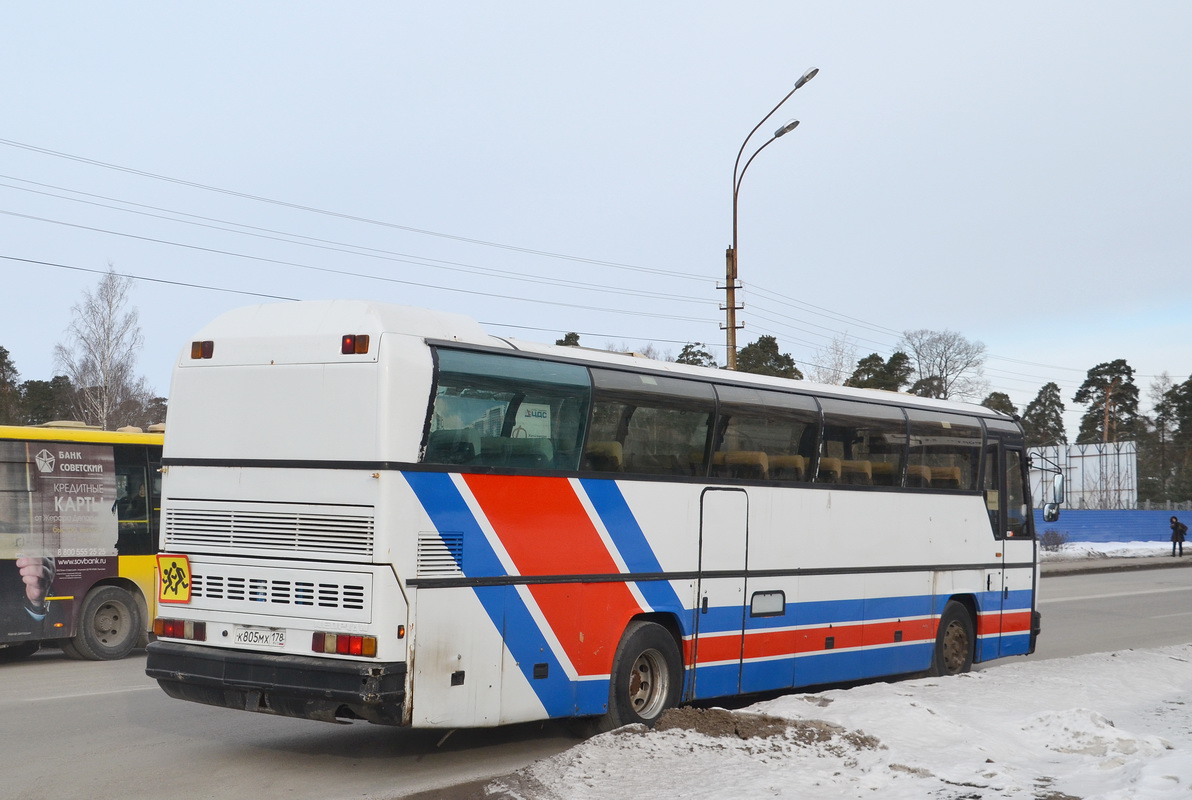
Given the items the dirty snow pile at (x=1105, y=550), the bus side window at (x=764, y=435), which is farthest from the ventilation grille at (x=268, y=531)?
the dirty snow pile at (x=1105, y=550)

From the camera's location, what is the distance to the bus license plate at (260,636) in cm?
823

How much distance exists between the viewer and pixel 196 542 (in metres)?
8.77

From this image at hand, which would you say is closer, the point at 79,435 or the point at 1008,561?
the point at 79,435

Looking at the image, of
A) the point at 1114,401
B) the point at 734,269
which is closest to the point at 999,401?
the point at 1114,401

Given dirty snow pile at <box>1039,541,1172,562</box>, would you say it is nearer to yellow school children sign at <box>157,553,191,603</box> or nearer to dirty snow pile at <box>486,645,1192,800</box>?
dirty snow pile at <box>486,645,1192,800</box>

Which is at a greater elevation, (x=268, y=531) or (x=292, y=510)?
(x=292, y=510)

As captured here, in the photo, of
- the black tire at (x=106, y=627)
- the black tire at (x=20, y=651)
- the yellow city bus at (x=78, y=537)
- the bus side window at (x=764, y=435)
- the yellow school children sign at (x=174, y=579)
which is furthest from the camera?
the black tire at (x=20, y=651)

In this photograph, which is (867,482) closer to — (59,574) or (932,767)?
(932,767)

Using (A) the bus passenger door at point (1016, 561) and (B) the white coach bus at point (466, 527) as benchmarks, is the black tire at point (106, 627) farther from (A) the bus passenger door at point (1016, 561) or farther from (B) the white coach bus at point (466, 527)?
(A) the bus passenger door at point (1016, 561)

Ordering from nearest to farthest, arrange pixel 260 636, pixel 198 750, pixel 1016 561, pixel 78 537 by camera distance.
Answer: pixel 260 636
pixel 198 750
pixel 78 537
pixel 1016 561

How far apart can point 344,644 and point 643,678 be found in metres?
3.09

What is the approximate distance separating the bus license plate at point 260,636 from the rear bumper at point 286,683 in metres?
0.08

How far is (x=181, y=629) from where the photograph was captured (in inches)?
344

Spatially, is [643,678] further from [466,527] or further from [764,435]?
[764,435]
